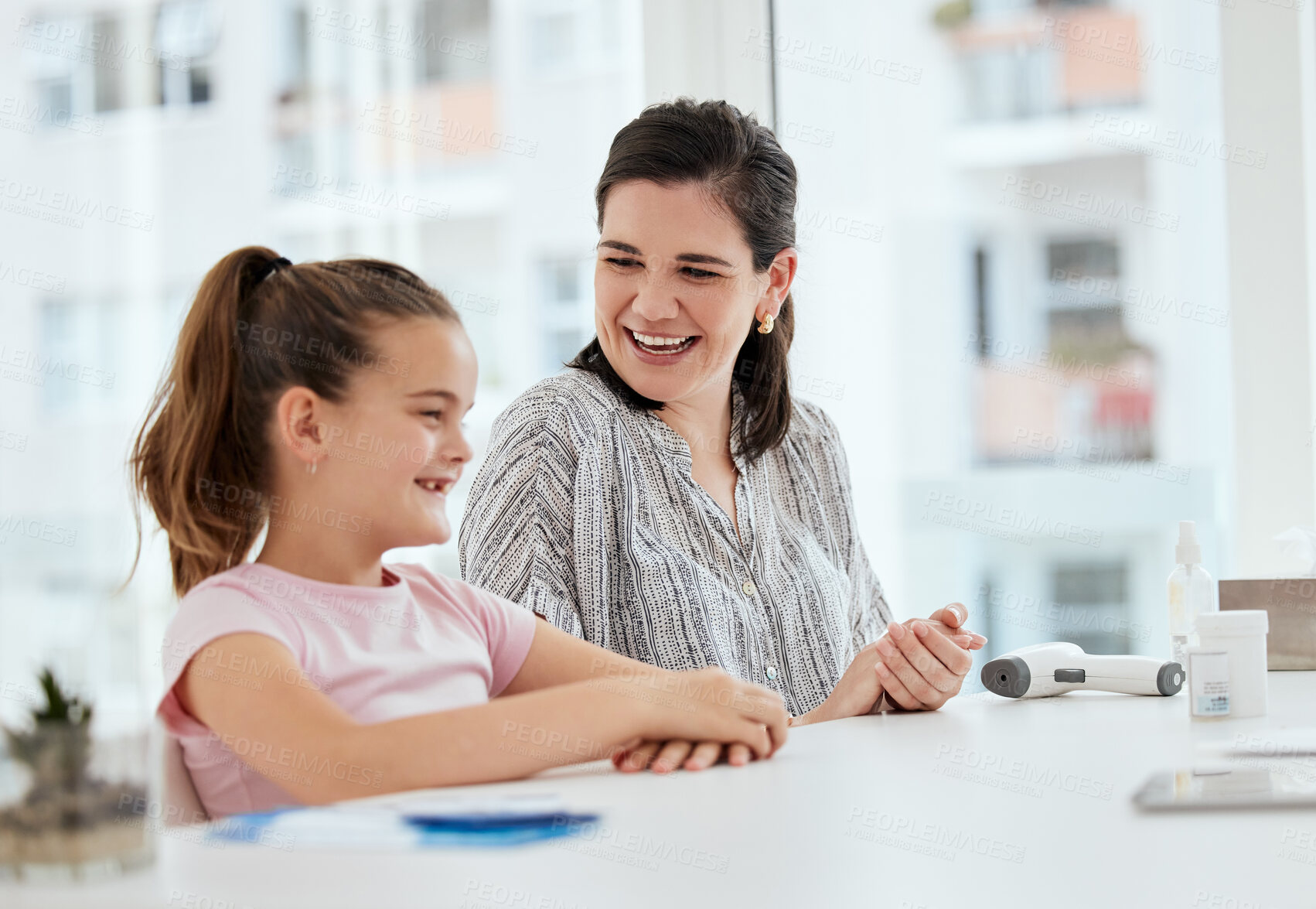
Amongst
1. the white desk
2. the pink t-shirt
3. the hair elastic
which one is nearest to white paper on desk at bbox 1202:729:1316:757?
the white desk

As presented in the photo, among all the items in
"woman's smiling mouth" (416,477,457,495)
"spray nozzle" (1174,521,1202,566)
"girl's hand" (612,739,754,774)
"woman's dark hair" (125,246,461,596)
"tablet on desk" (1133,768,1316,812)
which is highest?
"woman's dark hair" (125,246,461,596)

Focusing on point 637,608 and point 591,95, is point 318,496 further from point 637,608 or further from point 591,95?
point 591,95

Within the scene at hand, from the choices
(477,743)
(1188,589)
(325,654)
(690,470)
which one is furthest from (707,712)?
(1188,589)

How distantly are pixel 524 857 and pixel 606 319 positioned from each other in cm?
112

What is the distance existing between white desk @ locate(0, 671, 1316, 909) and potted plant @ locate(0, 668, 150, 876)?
15mm

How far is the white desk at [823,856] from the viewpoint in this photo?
61 centimetres

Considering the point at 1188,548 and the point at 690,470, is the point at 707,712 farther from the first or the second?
the point at 1188,548

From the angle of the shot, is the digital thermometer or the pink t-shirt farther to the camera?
the digital thermometer

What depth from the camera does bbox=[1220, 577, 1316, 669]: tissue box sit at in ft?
5.24

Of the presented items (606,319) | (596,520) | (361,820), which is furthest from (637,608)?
(361,820)

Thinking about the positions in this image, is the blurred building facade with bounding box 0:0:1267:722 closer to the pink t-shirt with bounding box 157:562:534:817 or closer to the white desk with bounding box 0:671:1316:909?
the pink t-shirt with bounding box 157:562:534:817

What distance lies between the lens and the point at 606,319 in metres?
1.69

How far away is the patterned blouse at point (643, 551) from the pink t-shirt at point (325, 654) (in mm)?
303

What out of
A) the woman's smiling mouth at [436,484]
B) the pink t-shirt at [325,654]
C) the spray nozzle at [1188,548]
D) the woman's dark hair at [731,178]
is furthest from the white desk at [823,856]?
the woman's dark hair at [731,178]
